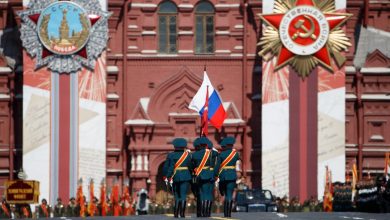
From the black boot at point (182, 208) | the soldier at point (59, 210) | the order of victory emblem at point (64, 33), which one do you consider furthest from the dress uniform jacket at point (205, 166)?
the order of victory emblem at point (64, 33)

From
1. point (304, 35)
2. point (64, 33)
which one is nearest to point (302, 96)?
point (304, 35)

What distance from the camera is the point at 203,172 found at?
40344mm

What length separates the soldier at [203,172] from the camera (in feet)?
132

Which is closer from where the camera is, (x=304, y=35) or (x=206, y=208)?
(x=206, y=208)

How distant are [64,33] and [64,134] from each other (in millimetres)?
4366

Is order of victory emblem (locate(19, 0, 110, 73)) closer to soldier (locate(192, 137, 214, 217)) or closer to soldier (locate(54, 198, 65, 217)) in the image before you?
soldier (locate(54, 198, 65, 217))

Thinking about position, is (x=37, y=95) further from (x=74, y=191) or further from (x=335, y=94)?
(x=335, y=94)

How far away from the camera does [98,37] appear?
2697 inches

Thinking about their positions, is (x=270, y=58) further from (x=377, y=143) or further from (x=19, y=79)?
(x=19, y=79)

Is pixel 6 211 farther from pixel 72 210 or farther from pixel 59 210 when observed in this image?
pixel 59 210

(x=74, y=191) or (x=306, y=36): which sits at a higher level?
(x=306, y=36)

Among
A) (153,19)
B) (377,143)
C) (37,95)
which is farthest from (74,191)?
(377,143)

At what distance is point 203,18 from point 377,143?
9.62 m

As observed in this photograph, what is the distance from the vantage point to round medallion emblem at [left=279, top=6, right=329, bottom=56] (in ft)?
224
